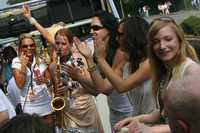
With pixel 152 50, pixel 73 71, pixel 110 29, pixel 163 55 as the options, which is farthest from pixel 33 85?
pixel 163 55

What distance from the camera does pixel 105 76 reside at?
468 cm

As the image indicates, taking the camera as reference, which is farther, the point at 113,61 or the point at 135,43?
the point at 113,61

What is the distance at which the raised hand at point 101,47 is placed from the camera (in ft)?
15.2

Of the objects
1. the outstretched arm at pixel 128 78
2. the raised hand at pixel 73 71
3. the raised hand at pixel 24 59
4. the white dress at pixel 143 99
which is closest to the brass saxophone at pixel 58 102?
the raised hand at pixel 73 71

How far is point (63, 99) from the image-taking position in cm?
541

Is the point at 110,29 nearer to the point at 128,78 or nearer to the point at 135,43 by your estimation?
the point at 135,43

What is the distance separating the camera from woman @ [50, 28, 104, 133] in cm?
538

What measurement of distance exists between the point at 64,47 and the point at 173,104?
12.1ft

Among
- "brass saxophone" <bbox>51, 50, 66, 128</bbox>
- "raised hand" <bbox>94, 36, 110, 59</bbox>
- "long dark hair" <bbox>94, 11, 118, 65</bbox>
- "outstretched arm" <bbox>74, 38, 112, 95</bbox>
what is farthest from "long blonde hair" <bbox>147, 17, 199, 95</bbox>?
"brass saxophone" <bbox>51, 50, 66, 128</bbox>

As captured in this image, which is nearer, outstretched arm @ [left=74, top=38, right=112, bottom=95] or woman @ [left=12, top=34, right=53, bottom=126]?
outstretched arm @ [left=74, top=38, right=112, bottom=95]

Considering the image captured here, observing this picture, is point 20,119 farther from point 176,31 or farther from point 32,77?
point 32,77

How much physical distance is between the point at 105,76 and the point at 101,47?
10.6 inches

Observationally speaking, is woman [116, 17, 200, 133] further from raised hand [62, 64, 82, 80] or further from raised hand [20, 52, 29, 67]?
raised hand [20, 52, 29, 67]

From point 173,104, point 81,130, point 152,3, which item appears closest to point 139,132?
point 173,104
